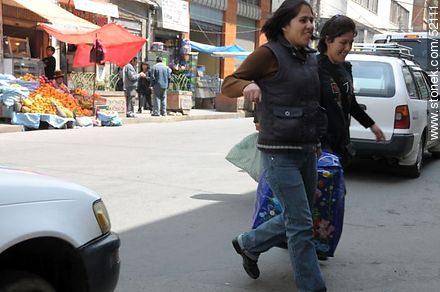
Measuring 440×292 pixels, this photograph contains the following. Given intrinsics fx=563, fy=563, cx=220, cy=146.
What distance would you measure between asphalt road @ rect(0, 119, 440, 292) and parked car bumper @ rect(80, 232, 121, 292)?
3.60 ft

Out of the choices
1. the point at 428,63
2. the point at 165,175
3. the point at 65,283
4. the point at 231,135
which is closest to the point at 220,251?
the point at 65,283

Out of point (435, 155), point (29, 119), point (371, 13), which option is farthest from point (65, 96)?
point (371, 13)

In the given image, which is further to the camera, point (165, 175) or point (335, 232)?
point (165, 175)

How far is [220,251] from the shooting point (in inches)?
187

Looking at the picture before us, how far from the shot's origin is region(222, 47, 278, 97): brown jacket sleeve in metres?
3.27

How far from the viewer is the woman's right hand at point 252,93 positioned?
316 cm

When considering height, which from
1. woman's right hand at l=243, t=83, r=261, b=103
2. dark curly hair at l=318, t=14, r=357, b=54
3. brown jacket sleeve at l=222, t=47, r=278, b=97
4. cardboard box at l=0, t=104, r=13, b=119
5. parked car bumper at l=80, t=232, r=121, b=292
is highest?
dark curly hair at l=318, t=14, r=357, b=54

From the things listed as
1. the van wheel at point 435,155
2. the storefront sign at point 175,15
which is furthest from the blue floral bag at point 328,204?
the storefront sign at point 175,15


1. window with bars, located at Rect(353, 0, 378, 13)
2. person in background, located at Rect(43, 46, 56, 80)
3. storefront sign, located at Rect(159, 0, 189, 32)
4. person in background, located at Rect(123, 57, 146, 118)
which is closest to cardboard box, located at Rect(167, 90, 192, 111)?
person in background, located at Rect(123, 57, 146, 118)

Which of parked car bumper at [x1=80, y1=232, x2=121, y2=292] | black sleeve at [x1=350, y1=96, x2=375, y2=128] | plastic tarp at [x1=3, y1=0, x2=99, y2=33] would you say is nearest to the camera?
parked car bumper at [x1=80, y1=232, x2=121, y2=292]

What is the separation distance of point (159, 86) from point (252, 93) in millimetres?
15585

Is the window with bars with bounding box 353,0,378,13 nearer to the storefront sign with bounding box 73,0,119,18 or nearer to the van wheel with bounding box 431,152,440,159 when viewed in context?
the storefront sign with bounding box 73,0,119,18

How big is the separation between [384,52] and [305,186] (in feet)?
20.5

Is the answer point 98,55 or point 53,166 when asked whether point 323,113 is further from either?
point 98,55
